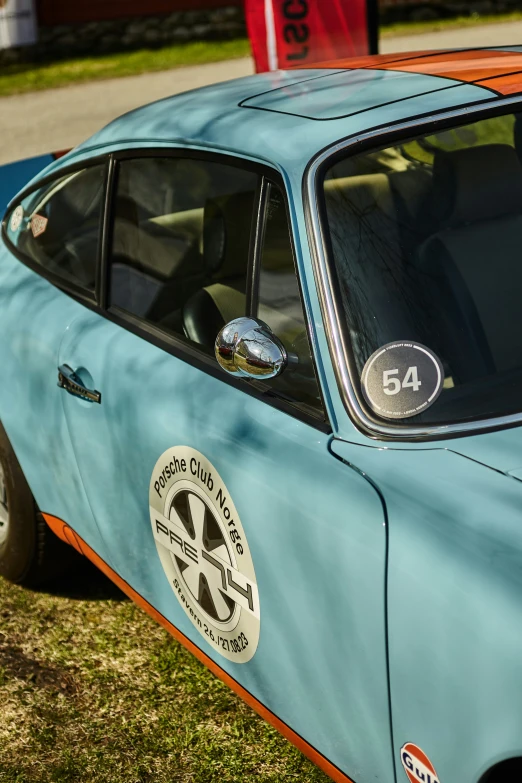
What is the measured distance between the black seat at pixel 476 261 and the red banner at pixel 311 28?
426 cm

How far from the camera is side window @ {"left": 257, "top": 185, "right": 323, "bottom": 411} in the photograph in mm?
2119

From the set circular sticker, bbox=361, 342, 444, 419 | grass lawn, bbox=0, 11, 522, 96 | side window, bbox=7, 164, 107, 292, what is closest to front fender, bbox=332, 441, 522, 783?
circular sticker, bbox=361, 342, 444, 419

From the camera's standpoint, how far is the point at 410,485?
5.94 ft

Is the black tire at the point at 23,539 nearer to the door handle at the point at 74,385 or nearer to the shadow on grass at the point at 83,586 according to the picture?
the shadow on grass at the point at 83,586

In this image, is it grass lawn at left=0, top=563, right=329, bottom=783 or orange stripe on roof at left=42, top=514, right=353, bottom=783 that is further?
grass lawn at left=0, top=563, right=329, bottom=783

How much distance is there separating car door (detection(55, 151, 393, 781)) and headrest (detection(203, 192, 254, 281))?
Result: 0.03ft

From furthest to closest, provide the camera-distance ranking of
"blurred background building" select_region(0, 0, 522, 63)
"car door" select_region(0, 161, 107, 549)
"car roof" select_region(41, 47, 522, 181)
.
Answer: "blurred background building" select_region(0, 0, 522, 63) < "car door" select_region(0, 161, 107, 549) < "car roof" select_region(41, 47, 522, 181)

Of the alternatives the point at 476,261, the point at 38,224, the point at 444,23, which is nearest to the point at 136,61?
the point at 444,23

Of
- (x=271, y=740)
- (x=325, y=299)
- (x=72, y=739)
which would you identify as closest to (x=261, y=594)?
(x=325, y=299)

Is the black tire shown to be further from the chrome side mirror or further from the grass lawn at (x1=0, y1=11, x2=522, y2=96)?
the grass lawn at (x1=0, y1=11, x2=522, y2=96)

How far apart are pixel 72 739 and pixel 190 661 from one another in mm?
433

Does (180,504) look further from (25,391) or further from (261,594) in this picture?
(25,391)

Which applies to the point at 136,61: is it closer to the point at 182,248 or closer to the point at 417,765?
the point at 182,248

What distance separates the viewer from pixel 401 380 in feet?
6.48
